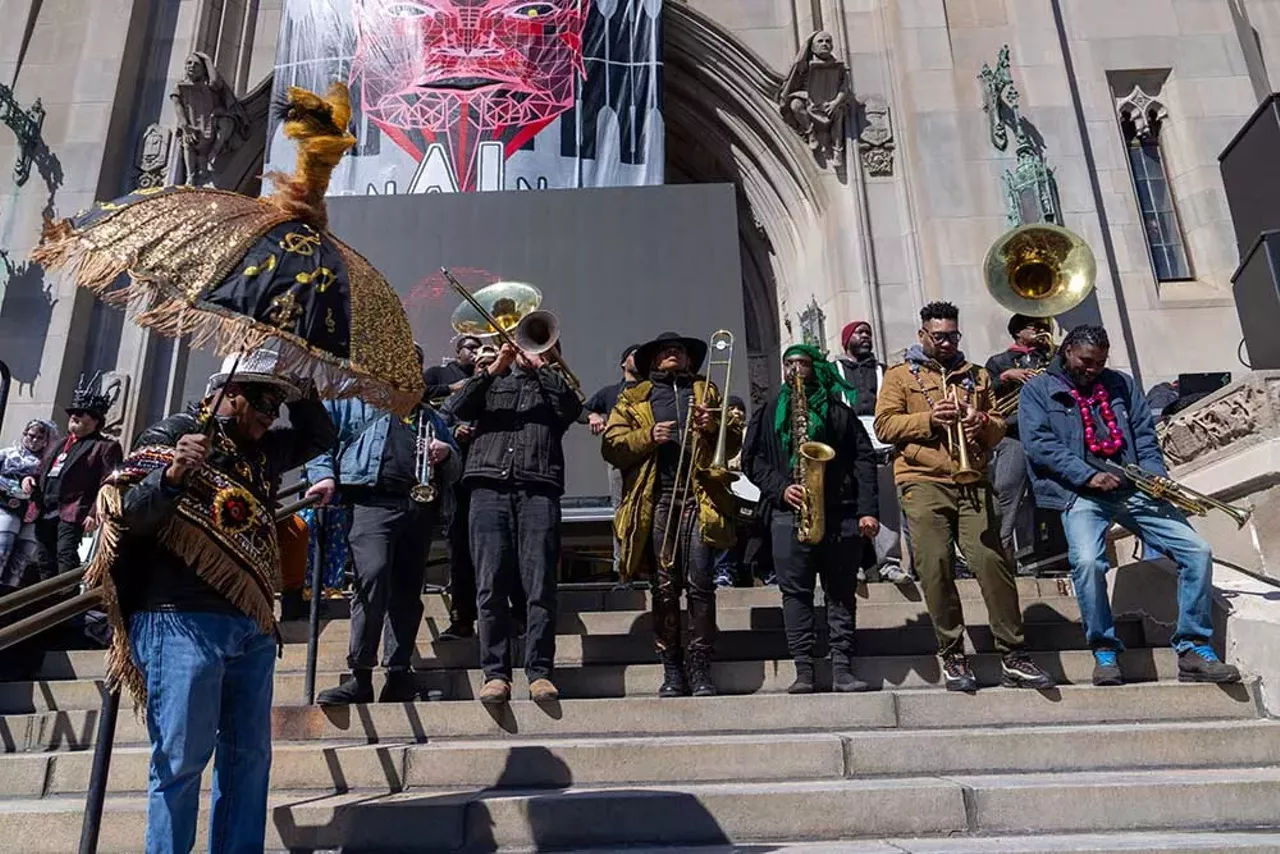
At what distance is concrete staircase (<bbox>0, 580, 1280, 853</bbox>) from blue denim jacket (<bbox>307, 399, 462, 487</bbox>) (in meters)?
1.18

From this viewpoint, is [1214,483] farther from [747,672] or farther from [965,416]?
[747,672]

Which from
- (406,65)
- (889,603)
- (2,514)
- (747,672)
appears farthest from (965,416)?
(406,65)

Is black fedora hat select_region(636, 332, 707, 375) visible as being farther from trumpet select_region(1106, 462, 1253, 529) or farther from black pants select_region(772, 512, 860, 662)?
trumpet select_region(1106, 462, 1253, 529)

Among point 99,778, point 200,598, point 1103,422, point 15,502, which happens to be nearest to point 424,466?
point 200,598

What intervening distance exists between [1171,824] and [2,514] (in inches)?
283

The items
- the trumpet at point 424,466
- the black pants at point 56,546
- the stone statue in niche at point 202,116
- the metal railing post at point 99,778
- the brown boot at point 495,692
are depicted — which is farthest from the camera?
the stone statue in niche at point 202,116

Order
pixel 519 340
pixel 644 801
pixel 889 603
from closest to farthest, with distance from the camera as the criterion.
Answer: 1. pixel 644 801
2. pixel 519 340
3. pixel 889 603

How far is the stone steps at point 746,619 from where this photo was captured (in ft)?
18.0

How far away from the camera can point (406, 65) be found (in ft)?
41.4

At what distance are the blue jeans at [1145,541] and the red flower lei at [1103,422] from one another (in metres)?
0.30

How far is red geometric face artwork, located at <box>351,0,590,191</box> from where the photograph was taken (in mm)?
12281

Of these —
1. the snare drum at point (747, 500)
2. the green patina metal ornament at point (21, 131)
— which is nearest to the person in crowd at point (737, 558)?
the snare drum at point (747, 500)

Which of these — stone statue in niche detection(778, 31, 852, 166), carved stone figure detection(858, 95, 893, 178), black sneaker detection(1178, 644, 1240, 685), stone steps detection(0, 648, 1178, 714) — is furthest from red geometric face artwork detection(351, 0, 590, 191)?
black sneaker detection(1178, 644, 1240, 685)

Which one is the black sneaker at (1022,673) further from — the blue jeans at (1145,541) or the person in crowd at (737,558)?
the person in crowd at (737,558)
